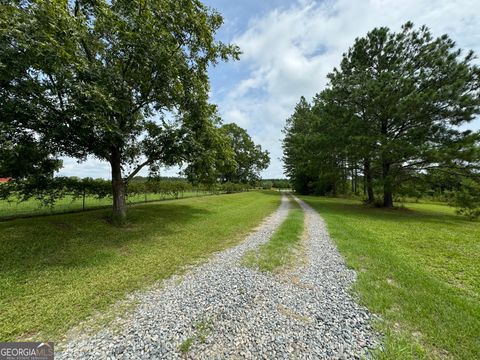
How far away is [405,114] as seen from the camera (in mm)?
11930

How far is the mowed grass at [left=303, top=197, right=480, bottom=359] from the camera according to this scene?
2.27 m

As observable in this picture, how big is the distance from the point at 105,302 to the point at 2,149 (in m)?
4.82

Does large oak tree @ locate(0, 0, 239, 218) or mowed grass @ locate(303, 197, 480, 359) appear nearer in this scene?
mowed grass @ locate(303, 197, 480, 359)

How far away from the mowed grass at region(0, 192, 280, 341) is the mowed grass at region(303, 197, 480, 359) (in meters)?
3.58

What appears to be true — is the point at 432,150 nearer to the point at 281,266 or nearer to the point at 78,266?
the point at 281,266

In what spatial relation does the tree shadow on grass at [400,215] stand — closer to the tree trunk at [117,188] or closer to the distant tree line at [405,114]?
the distant tree line at [405,114]

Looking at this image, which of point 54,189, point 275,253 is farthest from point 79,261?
point 54,189

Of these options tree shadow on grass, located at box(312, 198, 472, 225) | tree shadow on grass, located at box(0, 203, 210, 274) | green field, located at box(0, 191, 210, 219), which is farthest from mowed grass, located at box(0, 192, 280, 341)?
tree shadow on grass, located at box(312, 198, 472, 225)

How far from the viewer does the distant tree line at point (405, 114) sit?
36.6ft

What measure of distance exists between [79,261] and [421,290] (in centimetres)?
682

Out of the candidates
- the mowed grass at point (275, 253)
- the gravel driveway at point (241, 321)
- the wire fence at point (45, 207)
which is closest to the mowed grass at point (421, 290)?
the gravel driveway at point (241, 321)

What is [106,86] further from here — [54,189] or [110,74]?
[54,189]

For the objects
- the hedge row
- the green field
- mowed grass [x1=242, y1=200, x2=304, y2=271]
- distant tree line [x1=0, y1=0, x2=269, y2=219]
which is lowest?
mowed grass [x1=242, y1=200, x2=304, y2=271]

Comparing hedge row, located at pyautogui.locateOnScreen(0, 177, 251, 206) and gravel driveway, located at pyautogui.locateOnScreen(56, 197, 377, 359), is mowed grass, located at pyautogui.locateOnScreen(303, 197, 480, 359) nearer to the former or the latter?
gravel driveway, located at pyautogui.locateOnScreen(56, 197, 377, 359)
